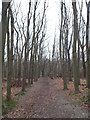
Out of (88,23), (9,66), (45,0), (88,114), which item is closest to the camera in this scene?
(88,114)

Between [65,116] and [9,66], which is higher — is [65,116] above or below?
below

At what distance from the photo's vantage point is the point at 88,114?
7453mm

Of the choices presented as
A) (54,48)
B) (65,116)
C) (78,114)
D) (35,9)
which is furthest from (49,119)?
(54,48)

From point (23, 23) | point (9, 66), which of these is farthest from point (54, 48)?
point (9, 66)

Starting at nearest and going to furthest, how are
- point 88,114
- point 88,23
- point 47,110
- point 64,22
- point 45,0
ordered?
point 88,114, point 47,110, point 88,23, point 64,22, point 45,0

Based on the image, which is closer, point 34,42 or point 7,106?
point 7,106

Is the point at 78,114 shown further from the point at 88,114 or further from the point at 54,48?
the point at 54,48

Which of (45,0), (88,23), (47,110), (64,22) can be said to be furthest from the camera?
(45,0)

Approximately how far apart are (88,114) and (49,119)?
1673 mm

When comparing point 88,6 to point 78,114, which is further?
point 88,6

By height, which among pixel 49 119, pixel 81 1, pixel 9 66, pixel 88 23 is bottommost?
pixel 49 119

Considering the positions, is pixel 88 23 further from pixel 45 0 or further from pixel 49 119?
pixel 49 119

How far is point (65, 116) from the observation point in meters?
7.29

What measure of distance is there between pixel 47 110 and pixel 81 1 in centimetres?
1425
